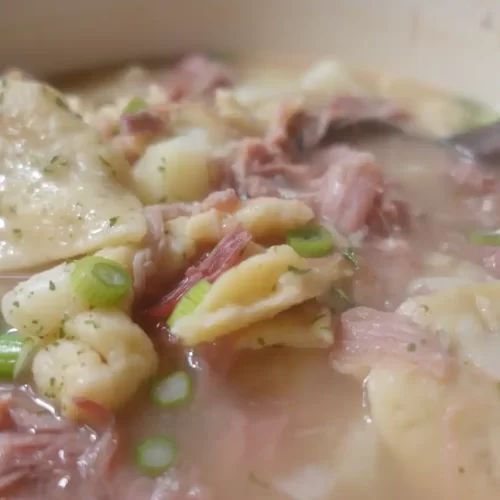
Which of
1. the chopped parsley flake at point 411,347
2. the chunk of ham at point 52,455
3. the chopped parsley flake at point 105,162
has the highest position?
the chopped parsley flake at point 105,162

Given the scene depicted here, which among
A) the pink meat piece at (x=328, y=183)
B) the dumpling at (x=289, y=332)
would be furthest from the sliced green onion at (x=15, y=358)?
the pink meat piece at (x=328, y=183)

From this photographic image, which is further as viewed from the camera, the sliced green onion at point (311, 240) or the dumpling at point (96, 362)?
the sliced green onion at point (311, 240)

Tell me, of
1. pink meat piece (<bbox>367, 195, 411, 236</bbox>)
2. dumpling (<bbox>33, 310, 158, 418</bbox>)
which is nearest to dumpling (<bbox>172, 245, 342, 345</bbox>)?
dumpling (<bbox>33, 310, 158, 418</bbox>)

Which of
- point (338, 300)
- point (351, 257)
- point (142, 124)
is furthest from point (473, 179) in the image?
point (142, 124)

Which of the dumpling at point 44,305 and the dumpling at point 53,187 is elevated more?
the dumpling at point 53,187

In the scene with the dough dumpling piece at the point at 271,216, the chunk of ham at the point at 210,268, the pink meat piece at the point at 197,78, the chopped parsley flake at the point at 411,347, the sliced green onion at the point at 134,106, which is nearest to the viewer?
the chopped parsley flake at the point at 411,347

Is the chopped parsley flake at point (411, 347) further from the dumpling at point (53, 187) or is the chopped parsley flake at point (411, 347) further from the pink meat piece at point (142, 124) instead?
the pink meat piece at point (142, 124)

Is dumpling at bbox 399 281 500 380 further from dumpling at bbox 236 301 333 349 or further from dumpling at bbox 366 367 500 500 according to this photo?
dumpling at bbox 236 301 333 349
